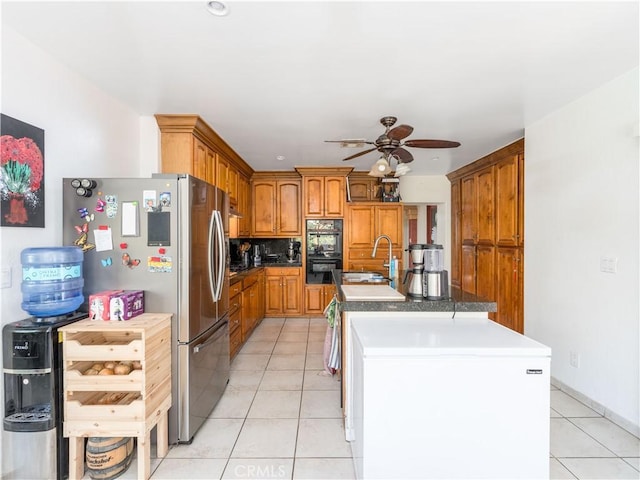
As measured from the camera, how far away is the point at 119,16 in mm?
1556

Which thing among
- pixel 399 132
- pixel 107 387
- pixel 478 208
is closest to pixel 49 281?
pixel 107 387

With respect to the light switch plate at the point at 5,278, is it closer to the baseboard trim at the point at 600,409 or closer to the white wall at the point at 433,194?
the baseboard trim at the point at 600,409

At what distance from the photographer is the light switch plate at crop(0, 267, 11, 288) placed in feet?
5.30

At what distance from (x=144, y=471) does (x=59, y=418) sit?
53cm

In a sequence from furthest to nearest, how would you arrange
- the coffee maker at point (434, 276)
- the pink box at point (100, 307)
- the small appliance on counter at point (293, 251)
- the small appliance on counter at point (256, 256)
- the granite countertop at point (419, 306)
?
the small appliance on counter at point (293, 251), the small appliance on counter at point (256, 256), the coffee maker at point (434, 276), the granite countertop at point (419, 306), the pink box at point (100, 307)

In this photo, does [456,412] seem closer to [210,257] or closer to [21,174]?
[210,257]

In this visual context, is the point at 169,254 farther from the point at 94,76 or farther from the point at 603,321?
the point at 603,321

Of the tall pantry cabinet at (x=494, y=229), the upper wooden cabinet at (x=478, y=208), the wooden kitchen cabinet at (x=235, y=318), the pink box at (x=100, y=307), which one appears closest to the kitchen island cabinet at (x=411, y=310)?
the pink box at (x=100, y=307)

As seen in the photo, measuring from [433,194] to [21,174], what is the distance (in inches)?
210

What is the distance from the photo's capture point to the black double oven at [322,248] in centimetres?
505

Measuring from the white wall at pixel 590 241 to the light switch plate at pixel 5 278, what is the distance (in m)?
3.77

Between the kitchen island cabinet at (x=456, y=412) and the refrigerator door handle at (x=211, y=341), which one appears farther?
the refrigerator door handle at (x=211, y=341)

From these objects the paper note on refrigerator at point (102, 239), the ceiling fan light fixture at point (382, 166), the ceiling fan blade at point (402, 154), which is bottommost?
the paper note on refrigerator at point (102, 239)

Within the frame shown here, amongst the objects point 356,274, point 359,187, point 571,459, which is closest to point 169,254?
point 356,274
